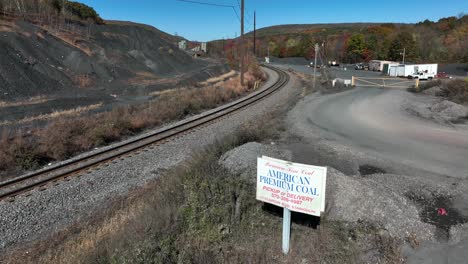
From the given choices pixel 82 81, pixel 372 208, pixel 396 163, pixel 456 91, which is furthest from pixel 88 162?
pixel 456 91

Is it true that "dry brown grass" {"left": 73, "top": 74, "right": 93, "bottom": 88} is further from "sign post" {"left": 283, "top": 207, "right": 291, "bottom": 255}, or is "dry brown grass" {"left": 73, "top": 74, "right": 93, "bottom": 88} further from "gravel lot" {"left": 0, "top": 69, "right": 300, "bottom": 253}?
"sign post" {"left": 283, "top": 207, "right": 291, "bottom": 255}

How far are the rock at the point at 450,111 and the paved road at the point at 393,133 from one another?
5.64 feet

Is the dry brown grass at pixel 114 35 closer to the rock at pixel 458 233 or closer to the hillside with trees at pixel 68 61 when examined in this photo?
the hillside with trees at pixel 68 61

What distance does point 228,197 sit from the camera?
20.6 ft

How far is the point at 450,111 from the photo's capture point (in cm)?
1970

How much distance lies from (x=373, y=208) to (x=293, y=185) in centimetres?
219

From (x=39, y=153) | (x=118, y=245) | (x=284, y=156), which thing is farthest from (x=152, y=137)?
(x=118, y=245)

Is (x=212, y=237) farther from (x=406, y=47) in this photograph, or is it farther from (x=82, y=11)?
(x=406, y=47)

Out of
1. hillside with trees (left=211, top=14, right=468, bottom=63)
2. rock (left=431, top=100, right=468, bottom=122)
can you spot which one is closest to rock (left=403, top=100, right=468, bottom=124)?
rock (left=431, top=100, right=468, bottom=122)

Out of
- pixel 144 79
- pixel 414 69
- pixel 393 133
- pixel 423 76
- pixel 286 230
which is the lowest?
pixel 393 133

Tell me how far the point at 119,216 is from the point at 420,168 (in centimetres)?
830

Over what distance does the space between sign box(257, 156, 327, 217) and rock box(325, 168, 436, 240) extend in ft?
4.73

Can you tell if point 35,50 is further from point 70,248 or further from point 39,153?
point 70,248

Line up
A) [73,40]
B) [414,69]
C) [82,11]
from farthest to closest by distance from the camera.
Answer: [82,11] < [414,69] < [73,40]
